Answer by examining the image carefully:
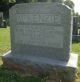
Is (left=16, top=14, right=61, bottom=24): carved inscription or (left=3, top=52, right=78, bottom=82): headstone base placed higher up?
(left=16, top=14, right=61, bottom=24): carved inscription

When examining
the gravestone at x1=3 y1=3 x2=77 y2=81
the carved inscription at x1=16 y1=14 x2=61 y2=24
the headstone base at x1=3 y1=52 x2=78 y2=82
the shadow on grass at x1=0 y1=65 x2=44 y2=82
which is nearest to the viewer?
the shadow on grass at x1=0 y1=65 x2=44 y2=82

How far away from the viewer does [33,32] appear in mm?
5840

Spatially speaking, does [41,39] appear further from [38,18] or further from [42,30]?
[38,18]

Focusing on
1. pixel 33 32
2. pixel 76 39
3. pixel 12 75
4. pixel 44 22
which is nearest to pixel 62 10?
pixel 44 22

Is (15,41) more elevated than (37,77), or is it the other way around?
(15,41)

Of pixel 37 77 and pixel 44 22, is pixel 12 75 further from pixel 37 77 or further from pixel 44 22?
pixel 44 22

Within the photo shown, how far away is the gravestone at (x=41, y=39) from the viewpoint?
5.38 metres

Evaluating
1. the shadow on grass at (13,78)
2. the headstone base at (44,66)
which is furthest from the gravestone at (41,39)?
the shadow on grass at (13,78)

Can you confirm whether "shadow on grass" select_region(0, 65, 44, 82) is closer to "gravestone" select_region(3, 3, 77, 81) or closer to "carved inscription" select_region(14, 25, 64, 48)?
"gravestone" select_region(3, 3, 77, 81)

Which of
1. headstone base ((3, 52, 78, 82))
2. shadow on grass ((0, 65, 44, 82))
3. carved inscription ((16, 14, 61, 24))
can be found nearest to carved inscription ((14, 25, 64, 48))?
carved inscription ((16, 14, 61, 24))

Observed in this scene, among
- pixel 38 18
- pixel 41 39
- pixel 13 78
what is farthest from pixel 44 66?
pixel 38 18

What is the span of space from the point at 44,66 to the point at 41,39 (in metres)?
0.72

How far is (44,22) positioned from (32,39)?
1.84 feet

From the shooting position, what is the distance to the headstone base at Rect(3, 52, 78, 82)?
5.19 metres
